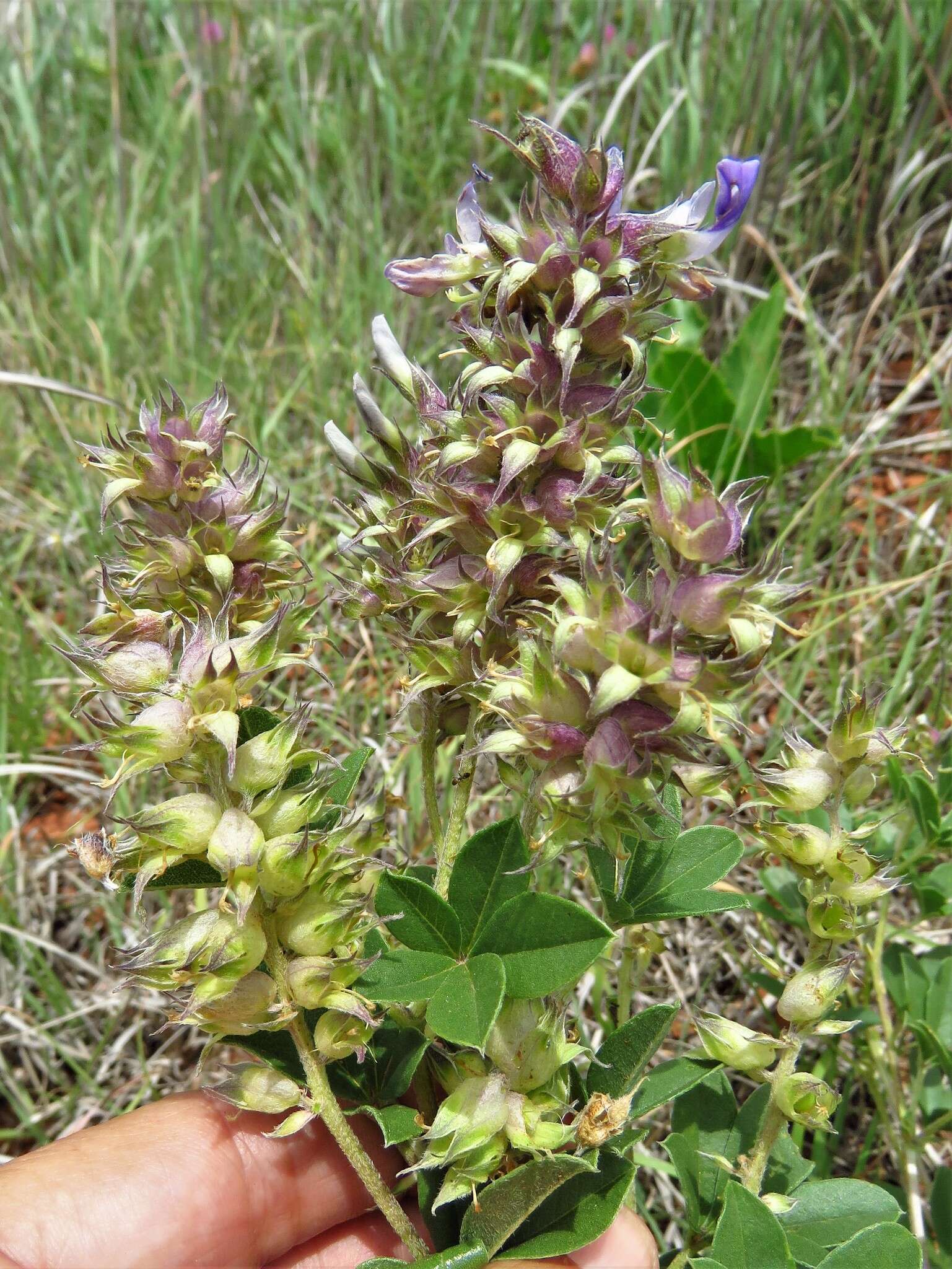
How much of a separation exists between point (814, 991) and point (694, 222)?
80cm

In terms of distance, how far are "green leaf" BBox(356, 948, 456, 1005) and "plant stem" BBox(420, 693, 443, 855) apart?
14cm

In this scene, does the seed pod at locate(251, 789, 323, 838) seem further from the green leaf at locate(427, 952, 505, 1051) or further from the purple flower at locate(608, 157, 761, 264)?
the purple flower at locate(608, 157, 761, 264)

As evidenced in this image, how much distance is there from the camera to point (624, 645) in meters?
0.95

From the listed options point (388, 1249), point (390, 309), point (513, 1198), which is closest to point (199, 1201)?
point (388, 1249)

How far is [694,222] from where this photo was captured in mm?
1114

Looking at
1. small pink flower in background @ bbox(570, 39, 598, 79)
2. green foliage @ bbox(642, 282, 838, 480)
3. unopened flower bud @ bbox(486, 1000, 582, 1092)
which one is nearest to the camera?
unopened flower bud @ bbox(486, 1000, 582, 1092)

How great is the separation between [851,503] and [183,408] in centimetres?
223

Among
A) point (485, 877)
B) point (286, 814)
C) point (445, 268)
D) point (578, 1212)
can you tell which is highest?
point (445, 268)

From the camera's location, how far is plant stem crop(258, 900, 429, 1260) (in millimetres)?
1131

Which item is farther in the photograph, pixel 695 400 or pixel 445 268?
pixel 695 400

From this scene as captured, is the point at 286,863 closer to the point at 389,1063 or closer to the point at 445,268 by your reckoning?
the point at 389,1063

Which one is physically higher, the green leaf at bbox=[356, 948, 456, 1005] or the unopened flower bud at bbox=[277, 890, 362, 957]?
the unopened flower bud at bbox=[277, 890, 362, 957]

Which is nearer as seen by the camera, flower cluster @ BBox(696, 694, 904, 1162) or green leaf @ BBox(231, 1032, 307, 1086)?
flower cluster @ BBox(696, 694, 904, 1162)

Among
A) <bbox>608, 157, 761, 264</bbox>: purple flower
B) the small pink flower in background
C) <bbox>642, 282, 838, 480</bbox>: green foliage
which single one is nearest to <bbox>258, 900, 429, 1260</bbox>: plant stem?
<bbox>608, 157, 761, 264</bbox>: purple flower
